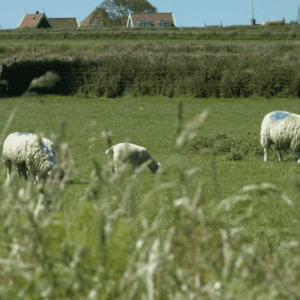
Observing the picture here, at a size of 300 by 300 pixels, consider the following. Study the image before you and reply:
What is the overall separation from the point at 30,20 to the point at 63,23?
5.06m

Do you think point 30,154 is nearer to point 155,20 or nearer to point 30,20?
point 155,20

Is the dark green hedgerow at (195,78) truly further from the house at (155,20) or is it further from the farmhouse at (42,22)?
the farmhouse at (42,22)

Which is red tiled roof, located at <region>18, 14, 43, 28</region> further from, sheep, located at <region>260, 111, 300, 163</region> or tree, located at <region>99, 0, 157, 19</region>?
sheep, located at <region>260, 111, 300, 163</region>

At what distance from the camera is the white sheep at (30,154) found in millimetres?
7660

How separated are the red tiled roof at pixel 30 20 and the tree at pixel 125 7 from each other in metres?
9.65

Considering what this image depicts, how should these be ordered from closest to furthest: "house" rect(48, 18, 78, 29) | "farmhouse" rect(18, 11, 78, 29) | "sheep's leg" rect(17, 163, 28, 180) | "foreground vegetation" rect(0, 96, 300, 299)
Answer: "foreground vegetation" rect(0, 96, 300, 299) → "sheep's leg" rect(17, 163, 28, 180) → "farmhouse" rect(18, 11, 78, 29) → "house" rect(48, 18, 78, 29)

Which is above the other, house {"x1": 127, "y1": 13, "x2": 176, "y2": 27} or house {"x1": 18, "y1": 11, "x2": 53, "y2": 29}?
house {"x1": 18, "y1": 11, "x2": 53, "y2": 29}

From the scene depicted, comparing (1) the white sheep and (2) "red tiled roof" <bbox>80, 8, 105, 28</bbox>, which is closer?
(1) the white sheep

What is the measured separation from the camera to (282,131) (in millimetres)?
10789

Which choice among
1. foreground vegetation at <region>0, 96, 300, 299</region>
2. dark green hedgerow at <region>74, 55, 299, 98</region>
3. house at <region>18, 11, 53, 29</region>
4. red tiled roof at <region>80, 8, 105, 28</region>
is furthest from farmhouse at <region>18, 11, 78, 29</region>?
foreground vegetation at <region>0, 96, 300, 299</region>

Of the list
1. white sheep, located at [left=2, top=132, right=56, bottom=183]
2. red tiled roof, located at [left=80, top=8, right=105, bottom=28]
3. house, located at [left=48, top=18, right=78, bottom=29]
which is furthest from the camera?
house, located at [left=48, top=18, right=78, bottom=29]

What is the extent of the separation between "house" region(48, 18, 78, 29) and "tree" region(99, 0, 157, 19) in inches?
288

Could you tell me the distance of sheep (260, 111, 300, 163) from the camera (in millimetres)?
10633

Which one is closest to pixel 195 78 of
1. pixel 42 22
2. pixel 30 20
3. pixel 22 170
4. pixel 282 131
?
pixel 282 131
